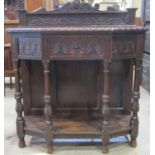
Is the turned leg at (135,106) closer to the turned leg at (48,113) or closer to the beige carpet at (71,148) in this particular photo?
the beige carpet at (71,148)

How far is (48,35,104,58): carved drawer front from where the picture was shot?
1877 millimetres

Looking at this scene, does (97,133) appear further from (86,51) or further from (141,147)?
(86,51)

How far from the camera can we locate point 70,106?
2379mm

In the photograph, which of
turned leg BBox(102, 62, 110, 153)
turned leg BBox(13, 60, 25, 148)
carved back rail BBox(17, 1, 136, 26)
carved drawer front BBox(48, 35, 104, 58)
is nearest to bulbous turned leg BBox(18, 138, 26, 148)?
turned leg BBox(13, 60, 25, 148)

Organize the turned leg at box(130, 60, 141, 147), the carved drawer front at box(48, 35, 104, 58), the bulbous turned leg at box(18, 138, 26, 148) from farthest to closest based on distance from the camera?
the bulbous turned leg at box(18, 138, 26, 148)
the turned leg at box(130, 60, 141, 147)
the carved drawer front at box(48, 35, 104, 58)

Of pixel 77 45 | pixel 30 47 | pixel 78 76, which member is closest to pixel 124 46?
pixel 77 45

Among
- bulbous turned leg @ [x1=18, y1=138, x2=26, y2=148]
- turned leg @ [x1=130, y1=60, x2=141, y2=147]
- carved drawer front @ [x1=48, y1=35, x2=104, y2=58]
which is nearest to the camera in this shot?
carved drawer front @ [x1=48, y1=35, x2=104, y2=58]

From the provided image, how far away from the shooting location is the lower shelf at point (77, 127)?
2.08m

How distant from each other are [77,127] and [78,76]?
1.41 ft

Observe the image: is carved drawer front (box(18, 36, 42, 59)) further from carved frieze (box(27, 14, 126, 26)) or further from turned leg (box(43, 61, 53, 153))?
carved frieze (box(27, 14, 126, 26))

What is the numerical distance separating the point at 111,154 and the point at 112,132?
0.17 metres

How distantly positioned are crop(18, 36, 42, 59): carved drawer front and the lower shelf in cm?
58

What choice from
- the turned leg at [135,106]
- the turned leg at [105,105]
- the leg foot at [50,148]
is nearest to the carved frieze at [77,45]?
the turned leg at [105,105]
